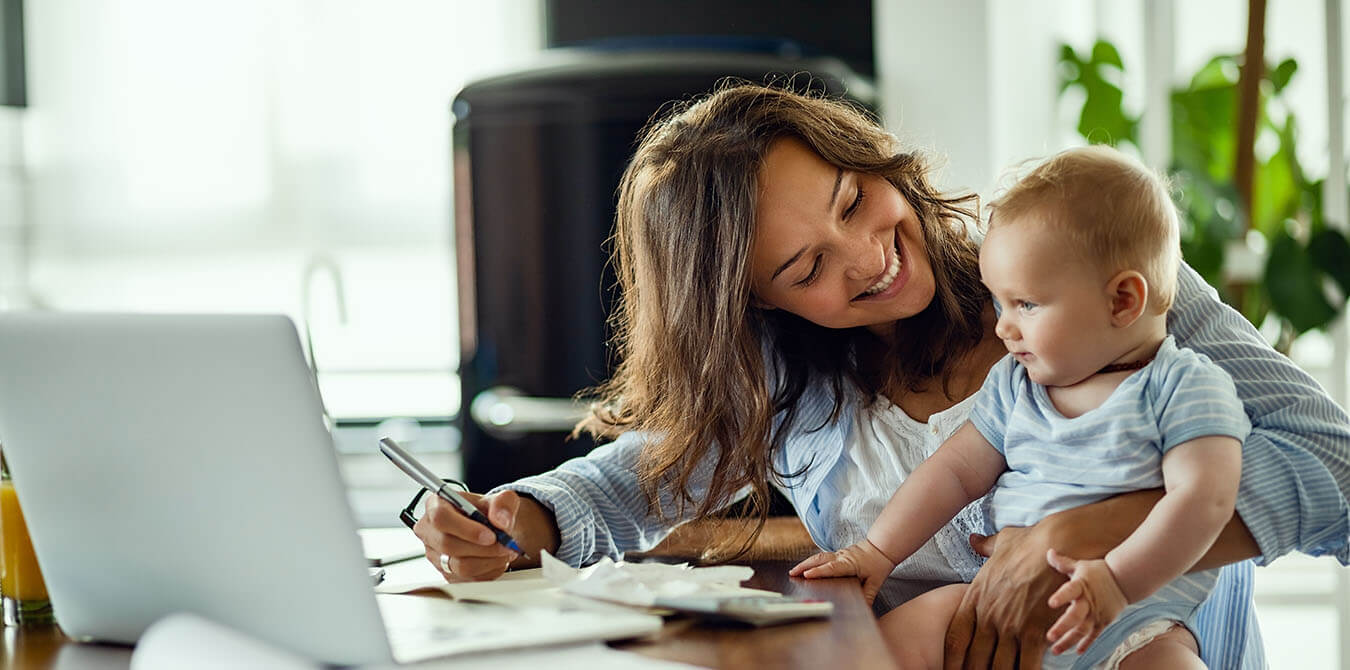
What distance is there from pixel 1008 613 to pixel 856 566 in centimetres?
16

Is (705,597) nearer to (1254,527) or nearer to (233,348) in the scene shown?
(233,348)

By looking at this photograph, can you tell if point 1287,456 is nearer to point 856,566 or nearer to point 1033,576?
point 1033,576

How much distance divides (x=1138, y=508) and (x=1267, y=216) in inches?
77.7

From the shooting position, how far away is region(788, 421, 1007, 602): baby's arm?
126 cm

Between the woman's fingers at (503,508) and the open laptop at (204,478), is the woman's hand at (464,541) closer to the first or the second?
the woman's fingers at (503,508)

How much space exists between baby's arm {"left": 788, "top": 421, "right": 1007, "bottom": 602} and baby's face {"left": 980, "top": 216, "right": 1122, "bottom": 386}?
0.12 m

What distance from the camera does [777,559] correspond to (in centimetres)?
138

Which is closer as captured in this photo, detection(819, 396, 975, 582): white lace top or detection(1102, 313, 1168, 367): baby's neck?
detection(1102, 313, 1168, 367): baby's neck

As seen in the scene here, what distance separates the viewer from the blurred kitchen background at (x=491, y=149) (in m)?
2.66

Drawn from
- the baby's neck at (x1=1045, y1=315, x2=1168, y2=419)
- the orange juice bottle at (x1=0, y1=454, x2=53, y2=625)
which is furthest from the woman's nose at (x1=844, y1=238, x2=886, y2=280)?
the orange juice bottle at (x1=0, y1=454, x2=53, y2=625)

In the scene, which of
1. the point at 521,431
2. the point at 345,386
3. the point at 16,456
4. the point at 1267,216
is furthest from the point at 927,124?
the point at 16,456

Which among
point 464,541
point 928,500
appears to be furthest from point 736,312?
point 464,541

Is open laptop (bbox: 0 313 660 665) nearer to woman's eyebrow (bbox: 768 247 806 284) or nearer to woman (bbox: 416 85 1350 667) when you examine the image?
woman (bbox: 416 85 1350 667)

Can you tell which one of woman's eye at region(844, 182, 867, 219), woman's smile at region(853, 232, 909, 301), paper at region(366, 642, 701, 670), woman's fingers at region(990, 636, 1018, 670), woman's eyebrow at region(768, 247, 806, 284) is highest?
woman's eye at region(844, 182, 867, 219)
